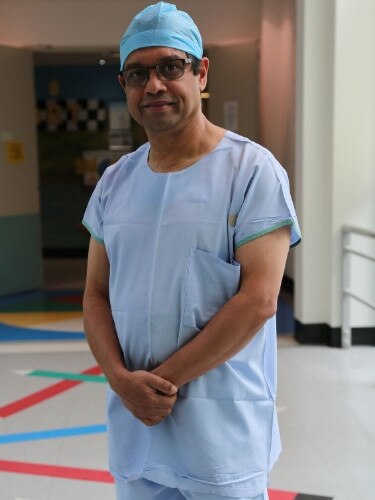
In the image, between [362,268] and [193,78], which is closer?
[193,78]

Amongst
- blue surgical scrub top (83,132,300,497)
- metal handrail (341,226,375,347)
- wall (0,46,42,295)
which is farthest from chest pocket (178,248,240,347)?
wall (0,46,42,295)

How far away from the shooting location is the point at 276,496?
8.87 feet

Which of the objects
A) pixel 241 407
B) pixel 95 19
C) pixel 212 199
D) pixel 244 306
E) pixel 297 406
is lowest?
pixel 297 406

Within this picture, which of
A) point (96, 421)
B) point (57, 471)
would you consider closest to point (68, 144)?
point (96, 421)

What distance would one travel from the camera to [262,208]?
1.31 meters

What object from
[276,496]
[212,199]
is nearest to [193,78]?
[212,199]

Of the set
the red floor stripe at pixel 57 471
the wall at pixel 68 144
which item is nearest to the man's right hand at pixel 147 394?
the red floor stripe at pixel 57 471

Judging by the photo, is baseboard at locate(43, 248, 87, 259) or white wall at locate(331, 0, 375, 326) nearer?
white wall at locate(331, 0, 375, 326)

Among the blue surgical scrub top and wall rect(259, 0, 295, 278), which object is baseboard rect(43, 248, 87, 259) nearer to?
wall rect(259, 0, 295, 278)

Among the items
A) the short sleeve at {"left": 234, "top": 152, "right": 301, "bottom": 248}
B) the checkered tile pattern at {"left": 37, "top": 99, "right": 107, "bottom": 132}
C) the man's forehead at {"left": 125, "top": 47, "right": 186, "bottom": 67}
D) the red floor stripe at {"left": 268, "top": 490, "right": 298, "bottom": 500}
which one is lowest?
the red floor stripe at {"left": 268, "top": 490, "right": 298, "bottom": 500}

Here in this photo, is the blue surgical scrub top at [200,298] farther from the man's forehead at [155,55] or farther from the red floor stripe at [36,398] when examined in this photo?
the red floor stripe at [36,398]

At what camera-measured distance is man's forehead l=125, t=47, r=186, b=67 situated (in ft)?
4.38

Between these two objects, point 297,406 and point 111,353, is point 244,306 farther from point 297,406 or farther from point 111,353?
point 297,406

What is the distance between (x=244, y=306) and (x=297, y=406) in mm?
2559
